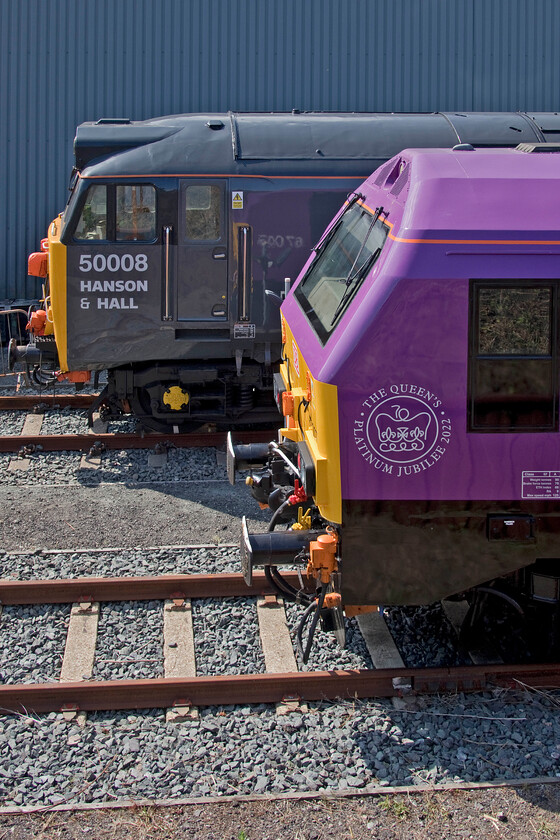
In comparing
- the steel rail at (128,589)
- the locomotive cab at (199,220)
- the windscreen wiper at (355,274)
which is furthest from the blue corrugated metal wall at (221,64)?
the windscreen wiper at (355,274)

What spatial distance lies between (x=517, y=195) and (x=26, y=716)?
3.78m

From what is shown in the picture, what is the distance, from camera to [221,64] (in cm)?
1487

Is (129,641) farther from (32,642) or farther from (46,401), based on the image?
(46,401)

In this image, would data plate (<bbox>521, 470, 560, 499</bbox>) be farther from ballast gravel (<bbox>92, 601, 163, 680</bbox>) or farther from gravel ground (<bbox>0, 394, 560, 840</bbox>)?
ballast gravel (<bbox>92, 601, 163, 680</bbox>)

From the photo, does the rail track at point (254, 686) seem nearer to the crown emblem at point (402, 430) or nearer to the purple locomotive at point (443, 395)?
the purple locomotive at point (443, 395)

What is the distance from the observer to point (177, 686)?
18.5ft

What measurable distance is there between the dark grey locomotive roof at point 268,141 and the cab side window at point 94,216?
0.19 m

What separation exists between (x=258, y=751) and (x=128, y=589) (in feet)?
5.98

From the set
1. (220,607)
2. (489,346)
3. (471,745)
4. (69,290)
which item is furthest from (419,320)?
(69,290)

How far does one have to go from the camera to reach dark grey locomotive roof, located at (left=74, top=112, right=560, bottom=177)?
9398mm

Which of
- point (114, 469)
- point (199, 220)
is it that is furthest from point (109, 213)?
point (114, 469)

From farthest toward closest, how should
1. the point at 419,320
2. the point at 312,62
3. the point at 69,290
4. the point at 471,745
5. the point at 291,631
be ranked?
1. the point at 312,62
2. the point at 69,290
3. the point at 291,631
4. the point at 471,745
5. the point at 419,320

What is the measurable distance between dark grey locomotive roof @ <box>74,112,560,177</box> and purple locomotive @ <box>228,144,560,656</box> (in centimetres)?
418

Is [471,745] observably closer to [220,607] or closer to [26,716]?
[220,607]
